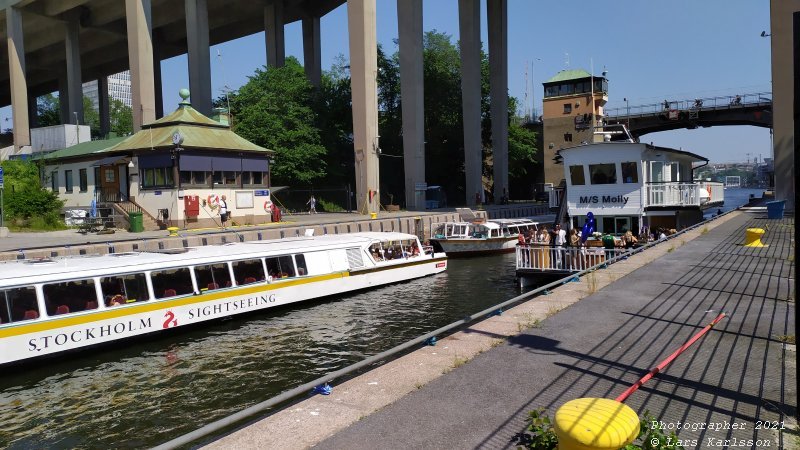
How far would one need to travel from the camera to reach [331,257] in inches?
957

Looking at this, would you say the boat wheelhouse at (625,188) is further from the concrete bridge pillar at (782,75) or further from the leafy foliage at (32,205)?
the leafy foliage at (32,205)

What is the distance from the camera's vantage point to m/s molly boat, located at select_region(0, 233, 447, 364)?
1533 cm

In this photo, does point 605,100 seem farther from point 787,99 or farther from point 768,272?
point 768,272

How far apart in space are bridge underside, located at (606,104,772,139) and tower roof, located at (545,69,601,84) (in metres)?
7.89

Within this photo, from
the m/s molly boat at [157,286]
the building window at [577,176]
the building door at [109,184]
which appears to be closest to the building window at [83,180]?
the building door at [109,184]

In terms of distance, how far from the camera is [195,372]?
14852 millimetres

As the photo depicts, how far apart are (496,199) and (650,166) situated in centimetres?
4177

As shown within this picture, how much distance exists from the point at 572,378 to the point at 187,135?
3511 centimetres

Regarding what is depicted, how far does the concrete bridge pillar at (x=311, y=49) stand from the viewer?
71312 mm

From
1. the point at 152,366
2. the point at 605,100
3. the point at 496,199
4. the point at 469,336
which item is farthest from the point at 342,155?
the point at 469,336

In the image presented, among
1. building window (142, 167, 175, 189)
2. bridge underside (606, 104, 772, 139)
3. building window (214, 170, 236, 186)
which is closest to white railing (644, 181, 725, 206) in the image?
building window (214, 170, 236, 186)

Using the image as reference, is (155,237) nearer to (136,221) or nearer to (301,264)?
(136,221)

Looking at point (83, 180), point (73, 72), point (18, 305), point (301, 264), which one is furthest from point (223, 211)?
point (73, 72)

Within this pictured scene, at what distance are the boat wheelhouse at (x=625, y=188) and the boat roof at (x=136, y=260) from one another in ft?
36.2
